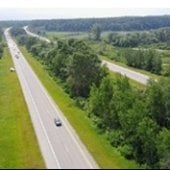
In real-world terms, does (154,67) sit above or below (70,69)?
below

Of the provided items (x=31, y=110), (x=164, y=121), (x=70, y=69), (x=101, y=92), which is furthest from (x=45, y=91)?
(x=164, y=121)

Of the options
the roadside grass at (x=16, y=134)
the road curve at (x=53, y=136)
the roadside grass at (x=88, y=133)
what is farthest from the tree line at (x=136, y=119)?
the roadside grass at (x=16, y=134)

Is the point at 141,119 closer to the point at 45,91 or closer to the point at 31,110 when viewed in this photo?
the point at 31,110

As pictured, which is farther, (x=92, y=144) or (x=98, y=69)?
(x=98, y=69)

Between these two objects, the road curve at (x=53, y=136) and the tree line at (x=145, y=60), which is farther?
the tree line at (x=145, y=60)

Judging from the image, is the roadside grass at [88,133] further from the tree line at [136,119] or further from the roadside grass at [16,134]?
the roadside grass at [16,134]
